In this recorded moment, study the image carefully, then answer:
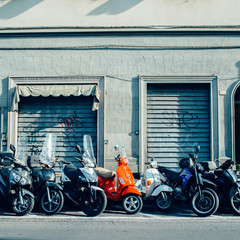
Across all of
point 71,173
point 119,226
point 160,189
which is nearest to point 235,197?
point 160,189

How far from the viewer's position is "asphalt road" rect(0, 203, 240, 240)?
5.87 meters

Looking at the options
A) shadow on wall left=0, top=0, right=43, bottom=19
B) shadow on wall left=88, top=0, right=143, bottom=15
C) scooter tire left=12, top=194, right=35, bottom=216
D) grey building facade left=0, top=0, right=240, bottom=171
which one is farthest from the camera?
shadow on wall left=0, top=0, right=43, bottom=19

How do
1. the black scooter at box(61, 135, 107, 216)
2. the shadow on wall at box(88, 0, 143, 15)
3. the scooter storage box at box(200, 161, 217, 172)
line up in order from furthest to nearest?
1. the shadow on wall at box(88, 0, 143, 15)
2. the scooter storage box at box(200, 161, 217, 172)
3. the black scooter at box(61, 135, 107, 216)

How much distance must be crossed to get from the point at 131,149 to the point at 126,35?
135 inches

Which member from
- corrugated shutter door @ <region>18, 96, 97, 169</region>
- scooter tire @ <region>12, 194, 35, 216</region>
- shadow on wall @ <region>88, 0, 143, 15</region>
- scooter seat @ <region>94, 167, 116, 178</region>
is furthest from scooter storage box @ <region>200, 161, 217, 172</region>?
shadow on wall @ <region>88, 0, 143, 15</region>

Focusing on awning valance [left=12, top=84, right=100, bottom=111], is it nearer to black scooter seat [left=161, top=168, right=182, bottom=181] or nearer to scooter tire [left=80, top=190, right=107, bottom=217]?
black scooter seat [left=161, top=168, right=182, bottom=181]

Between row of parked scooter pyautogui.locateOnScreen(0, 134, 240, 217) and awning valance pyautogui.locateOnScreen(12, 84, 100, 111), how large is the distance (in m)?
2.86

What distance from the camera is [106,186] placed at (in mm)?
7863

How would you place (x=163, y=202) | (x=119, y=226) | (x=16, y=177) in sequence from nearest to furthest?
(x=119, y=226), (x=16, y=177), (x=163, y=202)

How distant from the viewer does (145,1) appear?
1117 cm

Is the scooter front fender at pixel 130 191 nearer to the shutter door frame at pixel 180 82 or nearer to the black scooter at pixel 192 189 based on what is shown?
the black scooter at pixel 192 189

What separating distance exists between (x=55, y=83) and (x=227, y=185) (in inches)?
234

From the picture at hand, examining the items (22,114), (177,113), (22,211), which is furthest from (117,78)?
(22,211)

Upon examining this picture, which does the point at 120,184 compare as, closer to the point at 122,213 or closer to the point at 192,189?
the point at 122,213
